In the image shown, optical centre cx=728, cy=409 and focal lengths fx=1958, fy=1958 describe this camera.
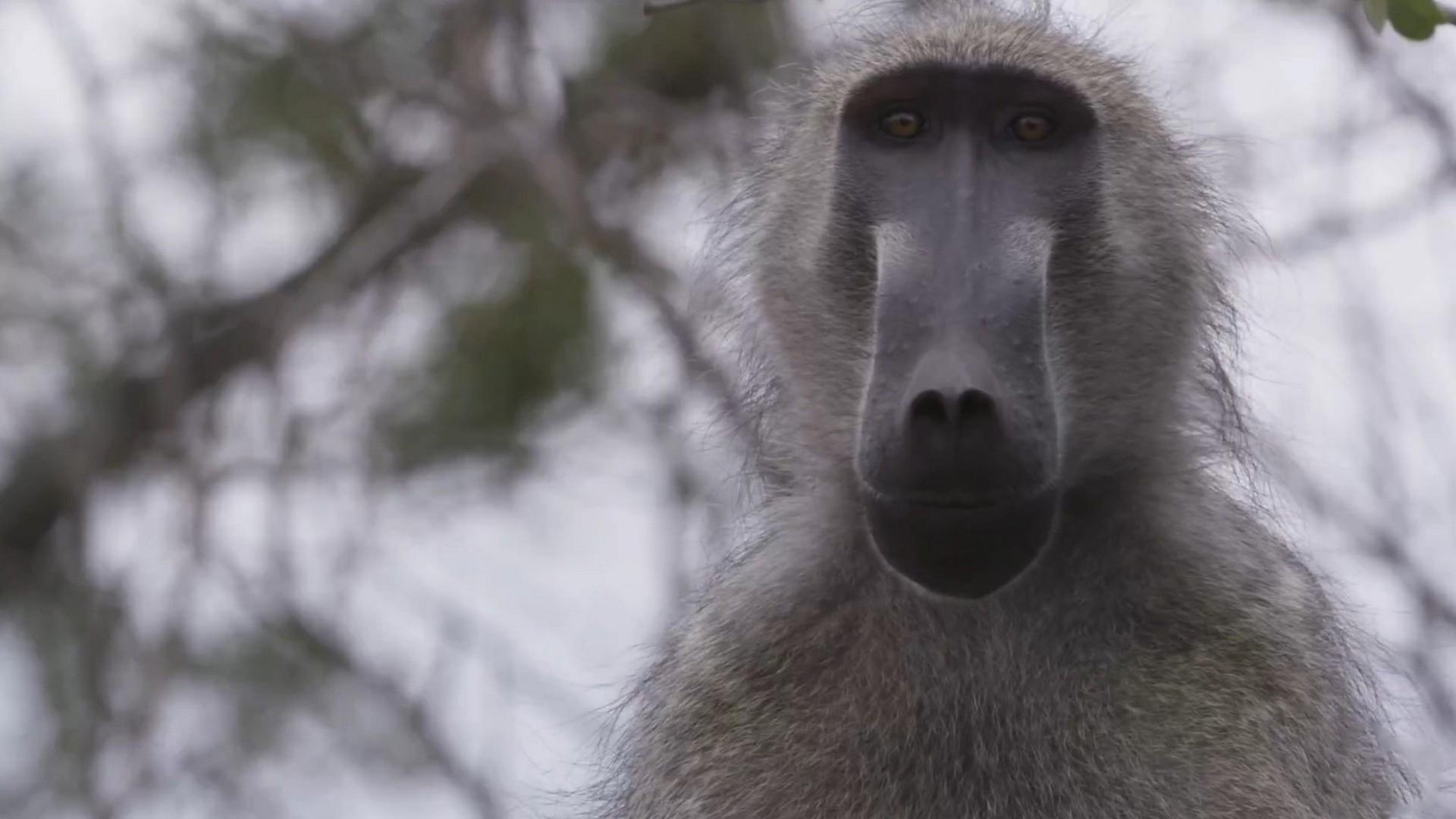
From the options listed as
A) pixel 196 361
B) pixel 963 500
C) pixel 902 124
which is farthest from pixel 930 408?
pixel 196 361

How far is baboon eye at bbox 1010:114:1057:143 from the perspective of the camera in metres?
3.72

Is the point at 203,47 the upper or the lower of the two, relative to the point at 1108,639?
upper

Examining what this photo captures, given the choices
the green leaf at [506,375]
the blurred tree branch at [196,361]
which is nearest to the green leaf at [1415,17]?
the blurred tree branch at [196,361]

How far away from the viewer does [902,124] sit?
3.77 metres

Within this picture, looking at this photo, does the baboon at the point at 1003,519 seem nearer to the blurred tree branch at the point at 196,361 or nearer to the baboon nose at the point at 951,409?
the baboon nose at the point at 951,409

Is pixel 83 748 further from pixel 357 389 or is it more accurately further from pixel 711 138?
pixel 711 138

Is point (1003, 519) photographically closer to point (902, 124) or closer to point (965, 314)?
point (965, 314)

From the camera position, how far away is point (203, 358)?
26.1 ft

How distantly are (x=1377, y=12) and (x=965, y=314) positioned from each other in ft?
2.80

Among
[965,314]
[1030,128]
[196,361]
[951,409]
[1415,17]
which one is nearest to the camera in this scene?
[1415,17]

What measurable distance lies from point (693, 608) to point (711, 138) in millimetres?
3273

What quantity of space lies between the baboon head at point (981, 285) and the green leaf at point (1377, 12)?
0.79 meters

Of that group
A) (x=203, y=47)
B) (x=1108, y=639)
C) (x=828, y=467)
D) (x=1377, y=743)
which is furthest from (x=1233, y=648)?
(x=203, y=47)

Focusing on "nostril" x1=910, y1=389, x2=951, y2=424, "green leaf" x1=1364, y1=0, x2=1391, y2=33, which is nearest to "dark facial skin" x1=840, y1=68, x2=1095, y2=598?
"nostril" x1=910, y1=389, x2=951, y2=424
